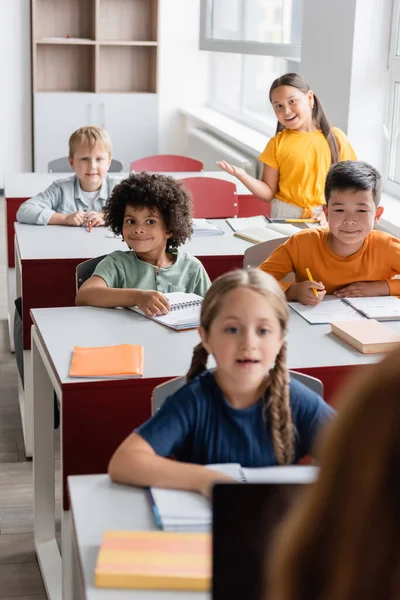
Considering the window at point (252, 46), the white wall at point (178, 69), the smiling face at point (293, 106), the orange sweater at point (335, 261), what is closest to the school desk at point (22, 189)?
the smiling face at point (293, 106)

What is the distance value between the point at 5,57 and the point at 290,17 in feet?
9.38

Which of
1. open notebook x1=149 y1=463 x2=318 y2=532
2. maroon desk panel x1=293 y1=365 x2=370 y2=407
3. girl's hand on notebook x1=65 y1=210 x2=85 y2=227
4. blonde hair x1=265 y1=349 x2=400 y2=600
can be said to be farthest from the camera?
girl's hand on notebook x1=65 y1=210 x2=85 y2=227

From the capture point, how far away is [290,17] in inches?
212

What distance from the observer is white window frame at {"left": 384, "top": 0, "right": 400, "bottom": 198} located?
14.2ft

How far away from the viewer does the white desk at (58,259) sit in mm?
3141

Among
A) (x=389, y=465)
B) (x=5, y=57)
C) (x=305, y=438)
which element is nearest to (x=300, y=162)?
(x=305, y=438)

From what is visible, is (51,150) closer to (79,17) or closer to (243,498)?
(79,17)

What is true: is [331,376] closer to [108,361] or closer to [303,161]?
[108,361]

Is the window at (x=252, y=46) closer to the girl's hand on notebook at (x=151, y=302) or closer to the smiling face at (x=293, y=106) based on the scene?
the smiling face at (x=293, y=106)

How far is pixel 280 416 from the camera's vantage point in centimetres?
165

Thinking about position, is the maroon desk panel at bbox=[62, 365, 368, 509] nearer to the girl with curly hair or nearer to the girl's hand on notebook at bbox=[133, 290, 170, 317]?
the girl's hand on notebook at bbox=[133, 290, 170, 317]

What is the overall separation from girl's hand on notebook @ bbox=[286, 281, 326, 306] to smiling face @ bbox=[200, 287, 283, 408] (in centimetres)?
103

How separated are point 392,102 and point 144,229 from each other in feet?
7.17

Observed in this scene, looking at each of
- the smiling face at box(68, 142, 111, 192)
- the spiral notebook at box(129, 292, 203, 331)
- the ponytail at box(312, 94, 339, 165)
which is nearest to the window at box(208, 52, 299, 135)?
the ponytail at box(312, 94, 339, 165)
